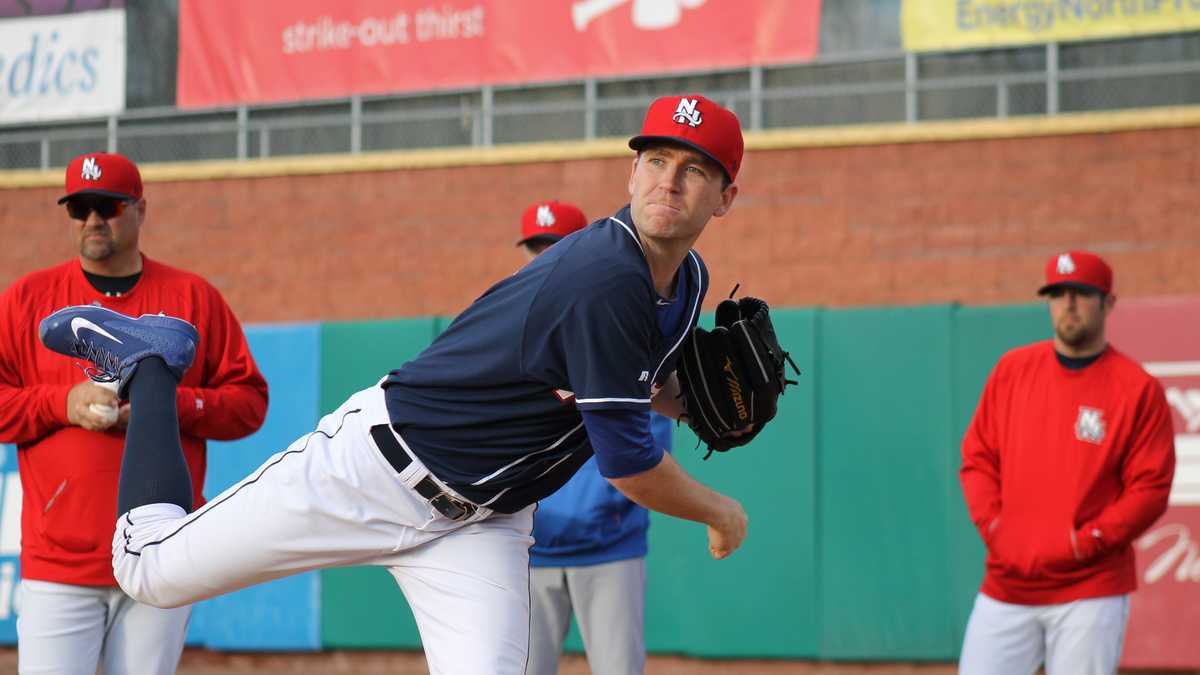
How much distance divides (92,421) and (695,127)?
219 cm

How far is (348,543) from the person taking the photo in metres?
3.85

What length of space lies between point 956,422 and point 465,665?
235 inches

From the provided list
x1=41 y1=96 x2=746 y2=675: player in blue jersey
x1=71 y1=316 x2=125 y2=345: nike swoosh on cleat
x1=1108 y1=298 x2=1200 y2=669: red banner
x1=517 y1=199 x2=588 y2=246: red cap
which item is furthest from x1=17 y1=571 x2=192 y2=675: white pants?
x1=1108 y1=298 x2=1200 y2=669: red banner

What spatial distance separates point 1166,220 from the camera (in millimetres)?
9758

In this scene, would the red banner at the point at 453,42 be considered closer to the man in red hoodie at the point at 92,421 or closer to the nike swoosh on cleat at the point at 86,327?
the man in red hoodie at the point at 92,421

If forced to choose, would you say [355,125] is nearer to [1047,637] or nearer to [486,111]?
[486,111]

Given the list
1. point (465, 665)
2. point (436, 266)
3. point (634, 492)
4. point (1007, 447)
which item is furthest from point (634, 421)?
point (436, 266)

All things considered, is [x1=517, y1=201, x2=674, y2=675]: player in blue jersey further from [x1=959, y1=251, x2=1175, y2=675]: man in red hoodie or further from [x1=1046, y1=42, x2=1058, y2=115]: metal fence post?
[x1=1046, y1=42, x2=1058, y2=115]: metal fence post

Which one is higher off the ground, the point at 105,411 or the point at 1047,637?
the point at 105,411

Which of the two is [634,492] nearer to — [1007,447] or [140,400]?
[140,400]

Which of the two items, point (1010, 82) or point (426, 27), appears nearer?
point (1010, 82)

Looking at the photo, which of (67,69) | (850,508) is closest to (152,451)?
(850,508)

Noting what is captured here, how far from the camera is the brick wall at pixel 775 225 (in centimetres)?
988

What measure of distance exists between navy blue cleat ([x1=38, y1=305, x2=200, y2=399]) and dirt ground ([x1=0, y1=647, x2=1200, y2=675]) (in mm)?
5781
